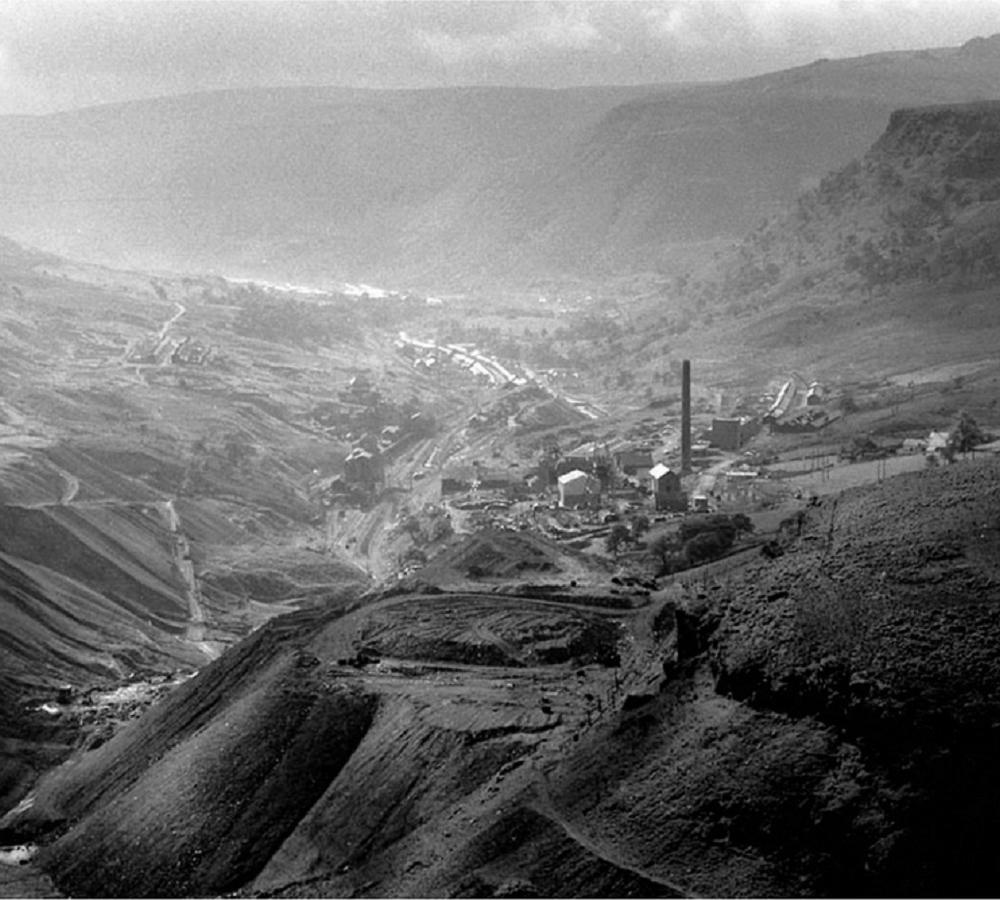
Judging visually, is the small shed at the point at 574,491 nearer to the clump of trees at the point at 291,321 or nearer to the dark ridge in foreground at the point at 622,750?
the dark ridge in foreground at the point at 622,750

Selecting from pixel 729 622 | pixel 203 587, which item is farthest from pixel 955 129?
pixel 729 622

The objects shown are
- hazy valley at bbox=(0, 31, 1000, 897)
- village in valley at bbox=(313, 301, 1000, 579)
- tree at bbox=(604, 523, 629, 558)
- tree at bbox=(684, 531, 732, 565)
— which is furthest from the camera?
village in valley at bbox=(313, 301, 1000, 579)

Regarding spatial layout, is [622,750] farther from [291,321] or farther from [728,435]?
[291,321]

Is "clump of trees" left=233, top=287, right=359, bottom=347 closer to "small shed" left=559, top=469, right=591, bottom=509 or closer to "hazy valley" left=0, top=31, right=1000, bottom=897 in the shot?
"hazy valley" left=0, top=31, right=1000, bottom=897

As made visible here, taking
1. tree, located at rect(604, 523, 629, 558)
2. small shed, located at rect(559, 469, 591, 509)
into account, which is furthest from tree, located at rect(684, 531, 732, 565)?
small shed, located at rect(559, 469, 591, 509)

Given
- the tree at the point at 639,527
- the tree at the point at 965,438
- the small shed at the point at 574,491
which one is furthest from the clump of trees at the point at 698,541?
the tree at the point at 965,438

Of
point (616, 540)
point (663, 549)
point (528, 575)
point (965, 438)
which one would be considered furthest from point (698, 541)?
point (965, 438)
